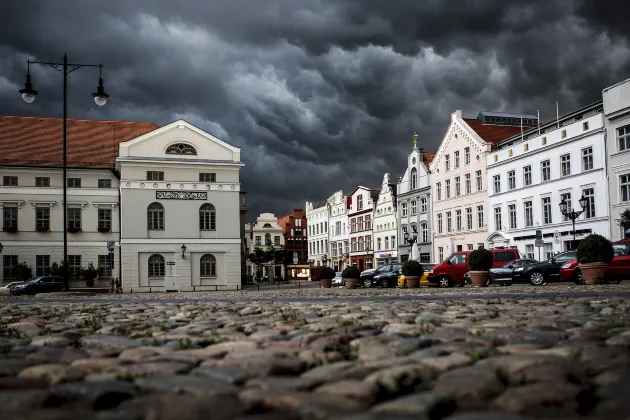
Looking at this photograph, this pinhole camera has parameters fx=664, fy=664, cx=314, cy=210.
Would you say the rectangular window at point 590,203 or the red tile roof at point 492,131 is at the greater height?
the red tile roof at point 492,131

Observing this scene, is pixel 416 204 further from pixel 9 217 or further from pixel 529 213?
pixel 9 217

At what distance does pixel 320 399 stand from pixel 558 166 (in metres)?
47.3

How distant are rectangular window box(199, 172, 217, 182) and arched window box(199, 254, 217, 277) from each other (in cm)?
597

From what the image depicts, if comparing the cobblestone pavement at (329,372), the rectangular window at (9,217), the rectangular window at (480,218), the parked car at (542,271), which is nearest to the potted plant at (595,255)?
the parked car at (542,271)

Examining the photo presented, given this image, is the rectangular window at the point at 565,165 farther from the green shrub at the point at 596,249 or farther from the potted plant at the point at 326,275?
the green shrub at the point at 596,249

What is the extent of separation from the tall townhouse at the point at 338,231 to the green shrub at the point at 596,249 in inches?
2777

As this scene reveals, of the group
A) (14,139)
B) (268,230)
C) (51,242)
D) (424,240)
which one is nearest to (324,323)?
(51,242)

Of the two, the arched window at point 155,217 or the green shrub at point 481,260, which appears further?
the arched window at point 155,217

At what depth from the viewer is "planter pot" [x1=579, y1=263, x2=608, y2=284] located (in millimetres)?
22219

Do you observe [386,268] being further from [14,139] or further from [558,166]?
[14,139]

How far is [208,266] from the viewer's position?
52094 millimetres

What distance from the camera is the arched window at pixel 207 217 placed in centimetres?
5247

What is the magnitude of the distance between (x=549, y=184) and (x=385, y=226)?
3283cm

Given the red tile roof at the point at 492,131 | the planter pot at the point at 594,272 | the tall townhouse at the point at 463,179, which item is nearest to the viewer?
the planter pot at the point at 594,272
